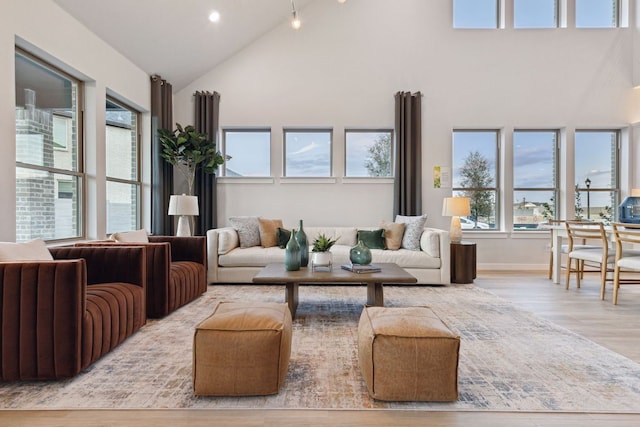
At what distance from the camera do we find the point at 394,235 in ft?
16.8

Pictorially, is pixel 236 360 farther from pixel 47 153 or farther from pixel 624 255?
pixel 624 255

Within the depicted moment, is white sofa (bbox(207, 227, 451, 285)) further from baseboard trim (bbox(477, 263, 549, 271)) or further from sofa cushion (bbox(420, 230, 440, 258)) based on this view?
baseboard trim (bbox(477, 263, 549, 271))

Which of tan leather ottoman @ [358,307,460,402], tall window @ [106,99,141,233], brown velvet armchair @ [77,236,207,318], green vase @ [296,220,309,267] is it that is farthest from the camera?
tall window @ [106,99,141,233]

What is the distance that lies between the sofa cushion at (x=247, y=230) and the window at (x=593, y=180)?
523 centimetres

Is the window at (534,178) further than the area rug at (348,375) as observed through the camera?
Yes

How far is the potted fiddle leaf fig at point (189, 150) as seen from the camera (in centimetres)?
530

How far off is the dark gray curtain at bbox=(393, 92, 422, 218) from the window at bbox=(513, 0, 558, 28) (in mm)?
2155

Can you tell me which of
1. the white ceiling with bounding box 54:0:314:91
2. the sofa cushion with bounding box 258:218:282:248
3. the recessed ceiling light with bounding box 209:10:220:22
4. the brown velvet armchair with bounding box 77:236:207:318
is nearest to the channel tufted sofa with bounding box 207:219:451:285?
the sofa cushion with bounding box 258:218:282:248

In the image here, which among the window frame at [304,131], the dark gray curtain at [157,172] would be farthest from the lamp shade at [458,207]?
the dark gray curtain at [157,172]

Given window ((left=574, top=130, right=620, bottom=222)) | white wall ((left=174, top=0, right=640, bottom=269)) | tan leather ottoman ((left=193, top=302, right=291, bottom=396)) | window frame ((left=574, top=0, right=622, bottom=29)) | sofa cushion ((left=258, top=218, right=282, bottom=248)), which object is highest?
window frame ((left=574, top=0, right=622, bottom=29))

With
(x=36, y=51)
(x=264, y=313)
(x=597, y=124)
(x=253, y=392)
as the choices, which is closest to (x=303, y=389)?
(x=253, y=392)

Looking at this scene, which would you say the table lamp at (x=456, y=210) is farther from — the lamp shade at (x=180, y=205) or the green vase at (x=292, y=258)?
the lamp shade at (x=180, y=205)

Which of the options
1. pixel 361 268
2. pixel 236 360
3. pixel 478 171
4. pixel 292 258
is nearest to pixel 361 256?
pixel 361 268

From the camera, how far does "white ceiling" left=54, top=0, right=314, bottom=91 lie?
4.02 metres
